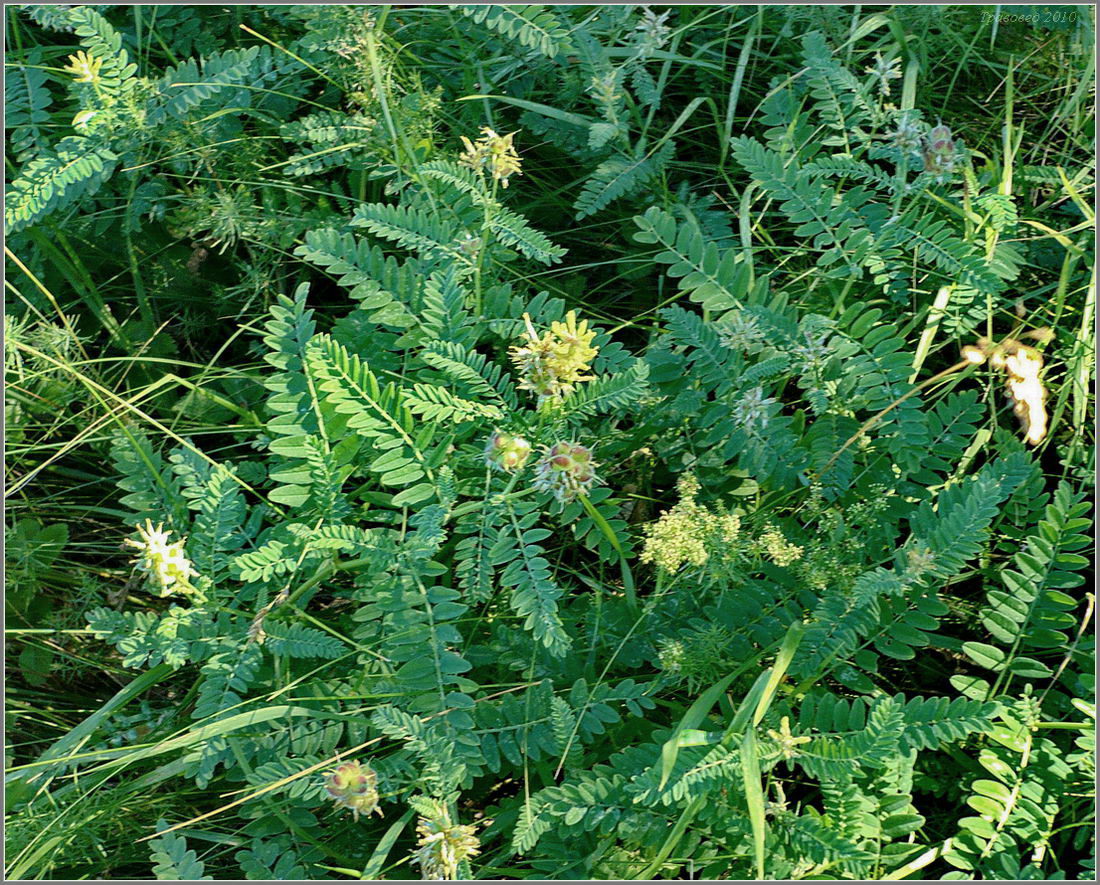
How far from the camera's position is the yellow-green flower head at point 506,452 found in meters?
1.88

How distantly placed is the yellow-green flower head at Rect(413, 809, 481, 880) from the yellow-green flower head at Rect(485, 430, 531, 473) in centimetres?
69

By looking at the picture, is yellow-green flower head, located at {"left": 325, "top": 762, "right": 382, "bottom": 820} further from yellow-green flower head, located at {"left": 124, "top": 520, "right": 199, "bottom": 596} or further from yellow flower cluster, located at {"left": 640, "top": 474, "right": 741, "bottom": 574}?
yellow flower cluster, located at {"left": 640, "top": 474, "right": 741, "bottom": 574}

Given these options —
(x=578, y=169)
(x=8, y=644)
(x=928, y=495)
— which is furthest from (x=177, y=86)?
(x=928, y=495)

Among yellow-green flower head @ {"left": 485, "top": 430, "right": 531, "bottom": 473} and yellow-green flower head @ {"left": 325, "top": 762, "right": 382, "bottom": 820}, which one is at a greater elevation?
yellow-green flower head @ {"left": 485, "top": 430, "right": 531, "bottom": 473}

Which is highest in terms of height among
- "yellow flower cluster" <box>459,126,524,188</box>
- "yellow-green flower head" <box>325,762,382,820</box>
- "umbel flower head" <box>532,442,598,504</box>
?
"yellow flower cluster" <box>459,126,524,188</box>

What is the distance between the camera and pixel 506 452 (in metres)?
1.89

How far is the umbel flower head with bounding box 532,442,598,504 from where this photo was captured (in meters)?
1.88

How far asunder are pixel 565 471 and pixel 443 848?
0.76m

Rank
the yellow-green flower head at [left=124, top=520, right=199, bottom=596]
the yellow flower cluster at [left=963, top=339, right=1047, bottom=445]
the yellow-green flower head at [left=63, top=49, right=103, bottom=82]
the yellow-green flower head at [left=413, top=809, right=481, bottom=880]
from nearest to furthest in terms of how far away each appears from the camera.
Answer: the yellow-green flower head at [left=413, top=809, right=481, bottom=880] < the yellow-green flower head at [left=124, top=520, right=199, bottom=596] < the yellow flower cluster at [left=963, top=339, right=1047, bottom=445] < the yellow-green flower head at [left=63, top=49, right=103, bottom=82]

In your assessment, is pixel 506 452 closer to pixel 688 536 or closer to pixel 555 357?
pixel 555 357

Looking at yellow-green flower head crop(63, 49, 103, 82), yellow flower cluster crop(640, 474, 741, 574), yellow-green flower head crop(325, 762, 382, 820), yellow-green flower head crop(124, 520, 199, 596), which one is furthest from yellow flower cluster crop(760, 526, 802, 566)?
yellow-green flower head crop(63, 49, 103, 82)

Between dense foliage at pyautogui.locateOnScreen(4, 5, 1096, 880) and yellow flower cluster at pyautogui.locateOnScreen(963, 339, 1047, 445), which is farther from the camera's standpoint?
yellow flower cluster at pyautogui.locateOnScreen(963, 339, 1047, 445)

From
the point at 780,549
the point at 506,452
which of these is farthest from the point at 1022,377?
the point at 506,452

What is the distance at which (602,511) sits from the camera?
2146mm
